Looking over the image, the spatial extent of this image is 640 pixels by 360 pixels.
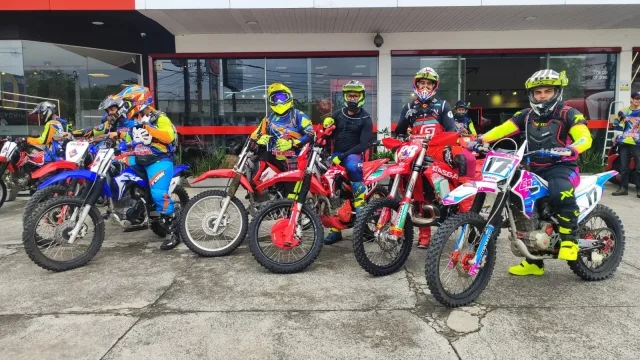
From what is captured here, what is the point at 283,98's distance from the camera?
529cm

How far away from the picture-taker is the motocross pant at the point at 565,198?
3656 mm

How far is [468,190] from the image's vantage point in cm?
338

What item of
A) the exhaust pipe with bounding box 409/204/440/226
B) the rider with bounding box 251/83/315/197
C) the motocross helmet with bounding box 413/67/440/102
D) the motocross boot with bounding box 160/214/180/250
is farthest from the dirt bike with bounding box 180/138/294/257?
the motocross helmet with bounding box 413/67/440/102

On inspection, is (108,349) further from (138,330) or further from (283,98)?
(283,98)

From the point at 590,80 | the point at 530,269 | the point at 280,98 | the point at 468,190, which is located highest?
the point at 590,80

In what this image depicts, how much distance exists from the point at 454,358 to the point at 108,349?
217 centimetres

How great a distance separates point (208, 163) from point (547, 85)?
8667 millimetres

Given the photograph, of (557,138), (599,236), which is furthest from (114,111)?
(599,236)

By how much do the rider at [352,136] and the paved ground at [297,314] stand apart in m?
0.83

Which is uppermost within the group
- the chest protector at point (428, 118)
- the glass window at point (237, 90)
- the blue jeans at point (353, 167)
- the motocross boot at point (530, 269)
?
the glass window at point (237, 90)

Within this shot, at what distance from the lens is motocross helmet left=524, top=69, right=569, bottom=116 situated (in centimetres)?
375

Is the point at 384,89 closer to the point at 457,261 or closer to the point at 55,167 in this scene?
the point at 55,167

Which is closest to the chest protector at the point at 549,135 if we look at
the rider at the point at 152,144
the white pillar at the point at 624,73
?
the rider at the point at 152,144

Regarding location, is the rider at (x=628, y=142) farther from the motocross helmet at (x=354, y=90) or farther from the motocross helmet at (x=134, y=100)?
the motocross helmet at (x=134, y=100)
